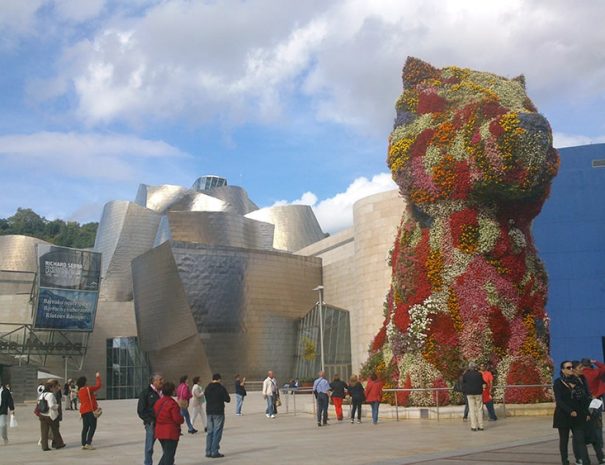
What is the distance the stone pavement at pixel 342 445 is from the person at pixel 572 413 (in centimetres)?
54

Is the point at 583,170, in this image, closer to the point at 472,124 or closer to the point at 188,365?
the point at 472,124

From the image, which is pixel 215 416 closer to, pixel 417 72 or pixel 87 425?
pixel 87 425

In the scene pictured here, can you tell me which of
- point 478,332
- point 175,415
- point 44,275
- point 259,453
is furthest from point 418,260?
point 44,275

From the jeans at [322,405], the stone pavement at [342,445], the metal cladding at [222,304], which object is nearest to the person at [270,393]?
the stone pavement at [342,445]

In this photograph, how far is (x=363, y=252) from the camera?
38.9 metres

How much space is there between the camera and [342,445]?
12648 mm

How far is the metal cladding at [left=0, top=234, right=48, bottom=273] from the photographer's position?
73625 millimetres

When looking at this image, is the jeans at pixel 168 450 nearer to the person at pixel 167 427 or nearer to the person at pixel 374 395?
the person at pixel 167 427

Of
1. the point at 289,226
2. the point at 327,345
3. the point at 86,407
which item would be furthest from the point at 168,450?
the point at 289,226

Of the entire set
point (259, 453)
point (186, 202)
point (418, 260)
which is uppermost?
point (186, 202)

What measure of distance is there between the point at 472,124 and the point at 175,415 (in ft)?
41.7

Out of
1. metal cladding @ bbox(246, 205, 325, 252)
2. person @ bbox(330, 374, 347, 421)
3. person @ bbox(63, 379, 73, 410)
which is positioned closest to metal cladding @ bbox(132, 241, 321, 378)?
person @ bbox(63, 379, 73, 410)

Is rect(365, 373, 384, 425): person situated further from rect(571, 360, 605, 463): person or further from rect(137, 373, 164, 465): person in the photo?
rect(571, 360, 605, 463): person

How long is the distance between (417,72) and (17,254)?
62.0 meters
